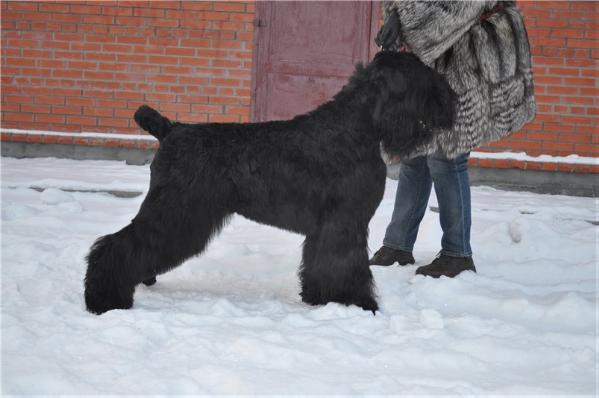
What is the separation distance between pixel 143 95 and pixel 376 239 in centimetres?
373

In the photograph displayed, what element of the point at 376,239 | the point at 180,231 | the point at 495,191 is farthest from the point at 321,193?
the point at 495,191

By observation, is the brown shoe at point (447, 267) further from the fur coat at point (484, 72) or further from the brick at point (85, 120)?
the brick at point (85, 120)

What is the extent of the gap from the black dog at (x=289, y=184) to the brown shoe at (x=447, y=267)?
2.50ft

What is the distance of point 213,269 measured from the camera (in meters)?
3.73

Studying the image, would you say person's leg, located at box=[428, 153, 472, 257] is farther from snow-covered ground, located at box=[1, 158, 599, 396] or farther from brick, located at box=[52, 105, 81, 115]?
brick, located at box=[52, 105, 81, 115]

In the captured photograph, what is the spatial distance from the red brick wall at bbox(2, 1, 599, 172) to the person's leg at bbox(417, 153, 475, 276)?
3388 mm

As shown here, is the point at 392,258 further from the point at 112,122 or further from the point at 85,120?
the point at 85,120

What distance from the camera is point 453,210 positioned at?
381 cm

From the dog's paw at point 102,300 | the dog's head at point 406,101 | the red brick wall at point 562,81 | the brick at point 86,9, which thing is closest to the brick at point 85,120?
the brick at point 86,9

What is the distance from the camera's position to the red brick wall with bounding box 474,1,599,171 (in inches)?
272

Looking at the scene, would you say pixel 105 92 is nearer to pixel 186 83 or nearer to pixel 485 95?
pixel 186 83

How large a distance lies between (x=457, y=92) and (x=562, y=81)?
4.09m

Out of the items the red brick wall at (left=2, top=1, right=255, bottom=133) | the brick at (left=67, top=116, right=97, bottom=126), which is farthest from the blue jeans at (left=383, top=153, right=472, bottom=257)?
the brick at (left=67, top=116, right=97, bottom=126)

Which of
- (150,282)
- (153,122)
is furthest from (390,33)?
(150,282)
